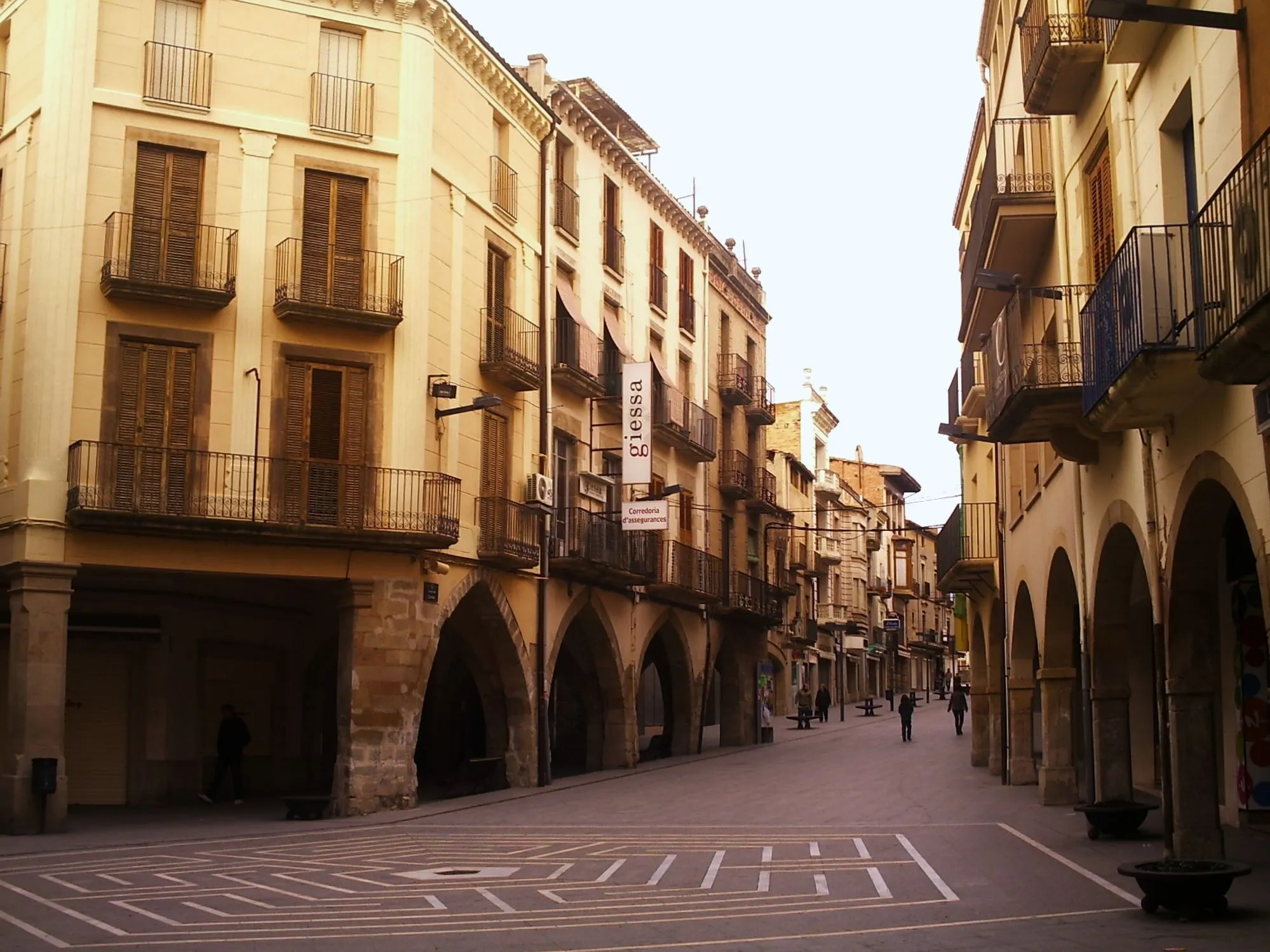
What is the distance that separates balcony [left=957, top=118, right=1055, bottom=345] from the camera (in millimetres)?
19656

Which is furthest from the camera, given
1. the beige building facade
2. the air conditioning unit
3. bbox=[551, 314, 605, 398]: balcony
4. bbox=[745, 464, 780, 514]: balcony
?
bbox=[745, 464, 780, 514]: balcony

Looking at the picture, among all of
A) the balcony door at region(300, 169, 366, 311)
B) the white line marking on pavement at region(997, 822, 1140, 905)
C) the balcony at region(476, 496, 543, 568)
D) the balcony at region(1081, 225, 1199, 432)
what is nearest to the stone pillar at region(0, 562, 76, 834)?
the balcony door at region(300, 169, 366, 311)

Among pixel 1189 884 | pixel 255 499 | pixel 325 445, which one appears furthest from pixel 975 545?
pixel 1189 884

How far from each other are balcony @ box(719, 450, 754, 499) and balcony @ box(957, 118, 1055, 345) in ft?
65.4

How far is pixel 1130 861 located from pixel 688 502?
24.6 meters

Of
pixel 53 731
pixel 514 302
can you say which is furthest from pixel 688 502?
pixel 53 731

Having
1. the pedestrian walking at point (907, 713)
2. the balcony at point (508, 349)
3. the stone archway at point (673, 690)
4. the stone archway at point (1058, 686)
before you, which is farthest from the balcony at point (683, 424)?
the stone archway at point (1058, 686)

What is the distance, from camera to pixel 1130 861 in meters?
16.0

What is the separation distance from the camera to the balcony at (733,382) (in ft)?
144

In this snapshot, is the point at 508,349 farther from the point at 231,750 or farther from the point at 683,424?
the point at 683,424

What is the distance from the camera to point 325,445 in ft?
81.5

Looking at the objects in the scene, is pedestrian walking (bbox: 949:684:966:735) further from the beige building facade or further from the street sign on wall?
the beige building facade

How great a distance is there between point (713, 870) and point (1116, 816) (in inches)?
197

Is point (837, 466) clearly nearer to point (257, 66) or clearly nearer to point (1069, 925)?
point (257, 66)
